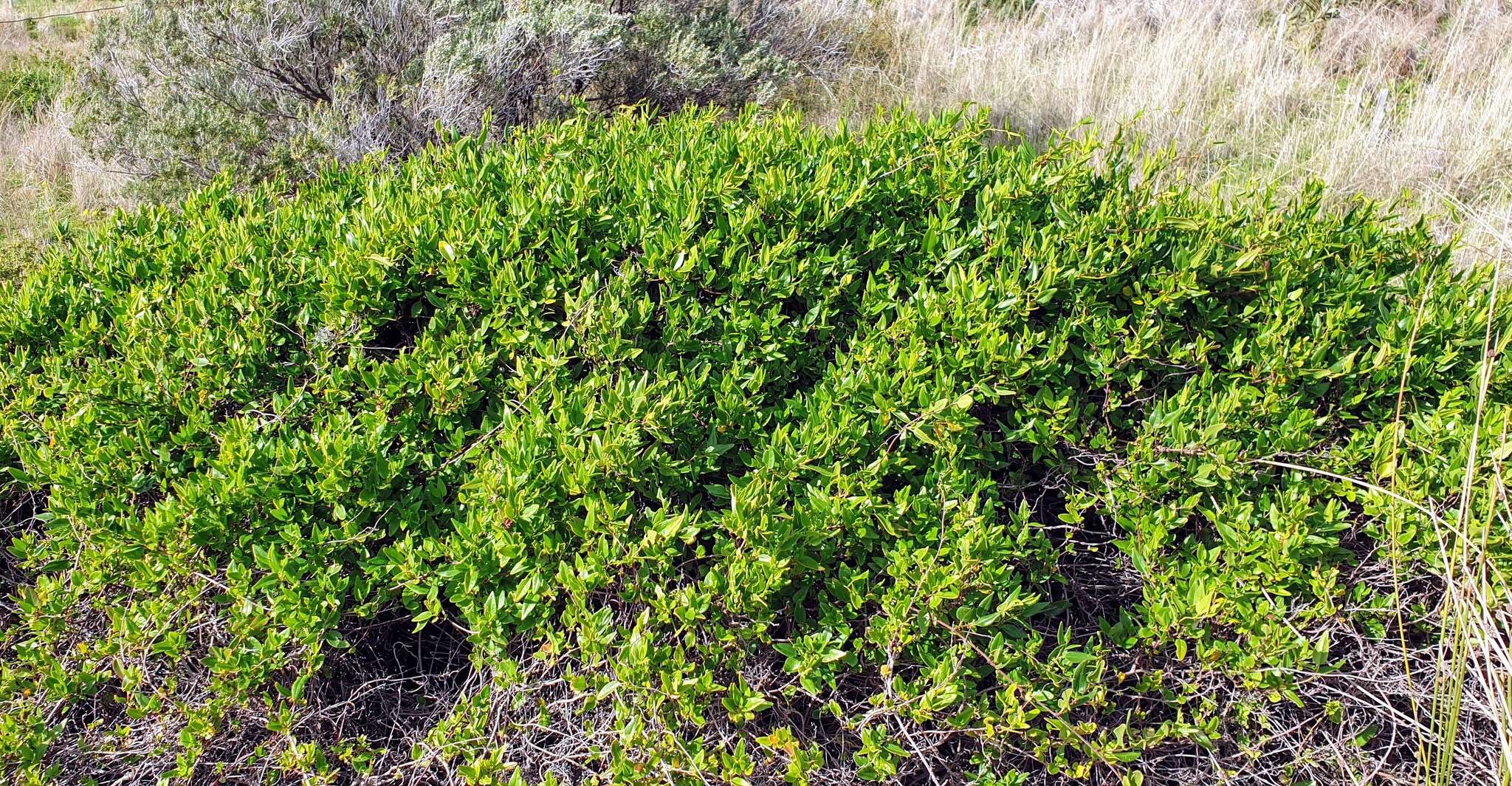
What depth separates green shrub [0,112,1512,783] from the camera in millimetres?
1905

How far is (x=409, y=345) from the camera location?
2539 mm

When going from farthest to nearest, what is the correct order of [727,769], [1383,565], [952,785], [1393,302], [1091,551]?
[1393,302]
[1091,551]
[1383,565]
[952,785]
[727,769]

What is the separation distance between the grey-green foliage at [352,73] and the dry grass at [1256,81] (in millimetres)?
1537

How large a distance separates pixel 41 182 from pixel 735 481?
637 cm

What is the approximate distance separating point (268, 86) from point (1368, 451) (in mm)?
5735

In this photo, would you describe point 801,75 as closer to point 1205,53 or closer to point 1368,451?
point 1205,53

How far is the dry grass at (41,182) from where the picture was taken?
5.36 m

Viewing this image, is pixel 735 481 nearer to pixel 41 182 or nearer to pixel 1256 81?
pixel 1256 81

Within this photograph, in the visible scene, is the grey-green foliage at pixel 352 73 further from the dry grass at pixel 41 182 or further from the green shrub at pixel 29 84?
the green shrub at pixel 29 84

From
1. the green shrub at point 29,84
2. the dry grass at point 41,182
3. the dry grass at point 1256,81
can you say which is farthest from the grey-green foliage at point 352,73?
the green shrub at point 29,84

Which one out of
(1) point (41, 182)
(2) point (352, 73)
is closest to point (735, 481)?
(2) point (352, 73)

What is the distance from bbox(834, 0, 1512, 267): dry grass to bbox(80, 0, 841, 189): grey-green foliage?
1537mm

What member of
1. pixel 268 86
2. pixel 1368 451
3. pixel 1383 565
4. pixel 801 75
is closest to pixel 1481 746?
pixel 1383 565

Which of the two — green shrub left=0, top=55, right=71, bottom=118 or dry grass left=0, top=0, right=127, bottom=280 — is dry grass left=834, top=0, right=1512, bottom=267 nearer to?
dry grass left=0, top=0, right=127, bottom=280
